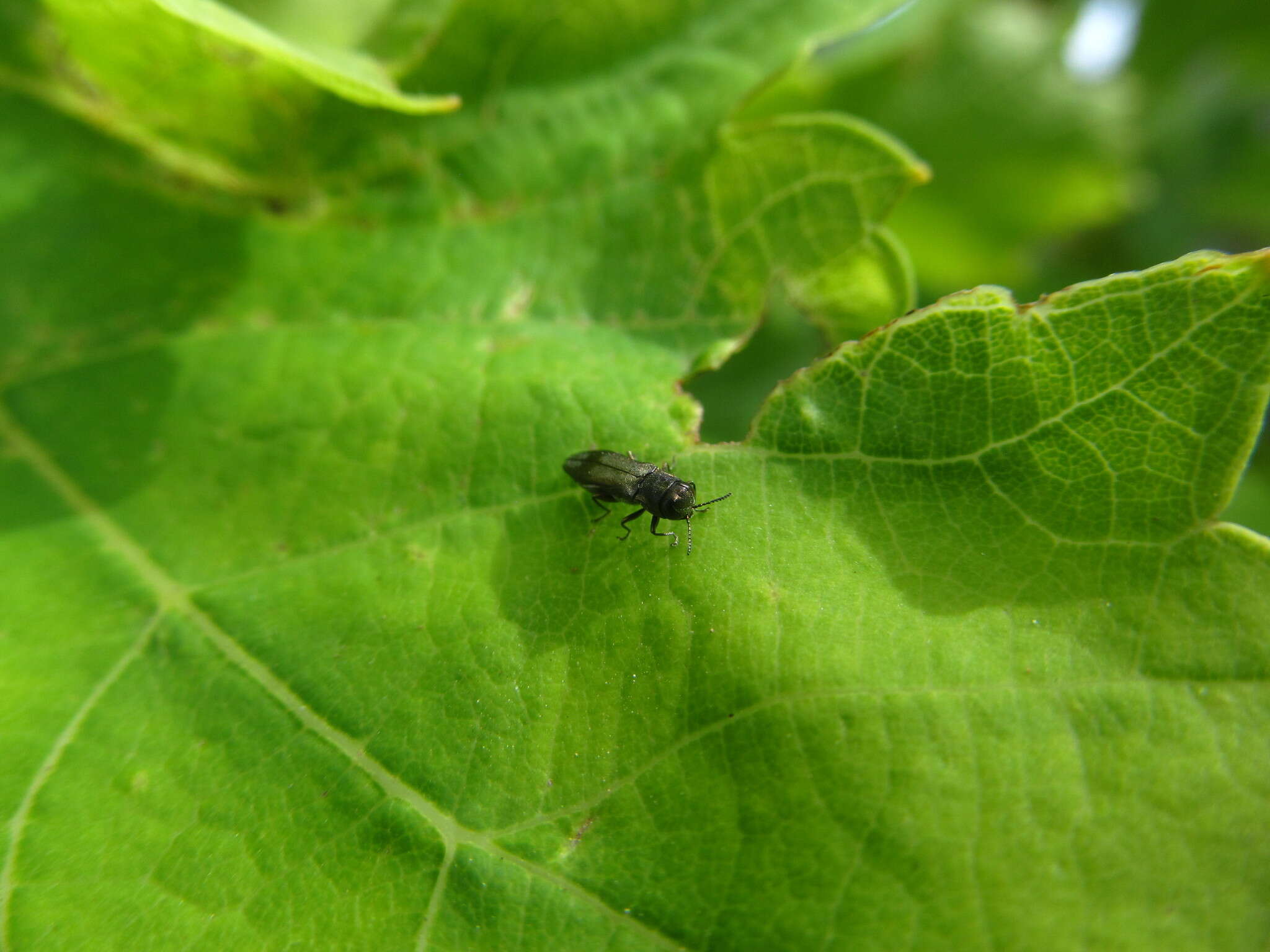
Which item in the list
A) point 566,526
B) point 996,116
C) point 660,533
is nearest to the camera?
point 660,533

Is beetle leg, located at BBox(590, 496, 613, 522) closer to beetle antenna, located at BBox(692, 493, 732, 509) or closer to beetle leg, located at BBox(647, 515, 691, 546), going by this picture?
beetle leg, located at BBox(647, 515, 691, 546)

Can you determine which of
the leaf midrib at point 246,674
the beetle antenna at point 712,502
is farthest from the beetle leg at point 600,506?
the leaf midrib at point 246,674

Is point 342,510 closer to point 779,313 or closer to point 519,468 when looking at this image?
point 519,468

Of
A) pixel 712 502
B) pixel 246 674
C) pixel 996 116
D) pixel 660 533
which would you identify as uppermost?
pixel 996 116

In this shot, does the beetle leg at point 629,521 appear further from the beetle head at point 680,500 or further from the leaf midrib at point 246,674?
the leaf midrib at point 246,674

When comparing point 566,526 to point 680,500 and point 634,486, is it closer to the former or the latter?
point 634,486

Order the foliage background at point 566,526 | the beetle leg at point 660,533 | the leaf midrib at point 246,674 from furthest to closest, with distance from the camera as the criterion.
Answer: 1. the beetle leg at point 660,533
2. the leaf midrib at point 246,674
3. the foliage background at point 566,526

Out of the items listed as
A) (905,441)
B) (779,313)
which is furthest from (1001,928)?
(779,313)

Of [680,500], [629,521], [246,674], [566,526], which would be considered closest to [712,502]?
[680,500]
